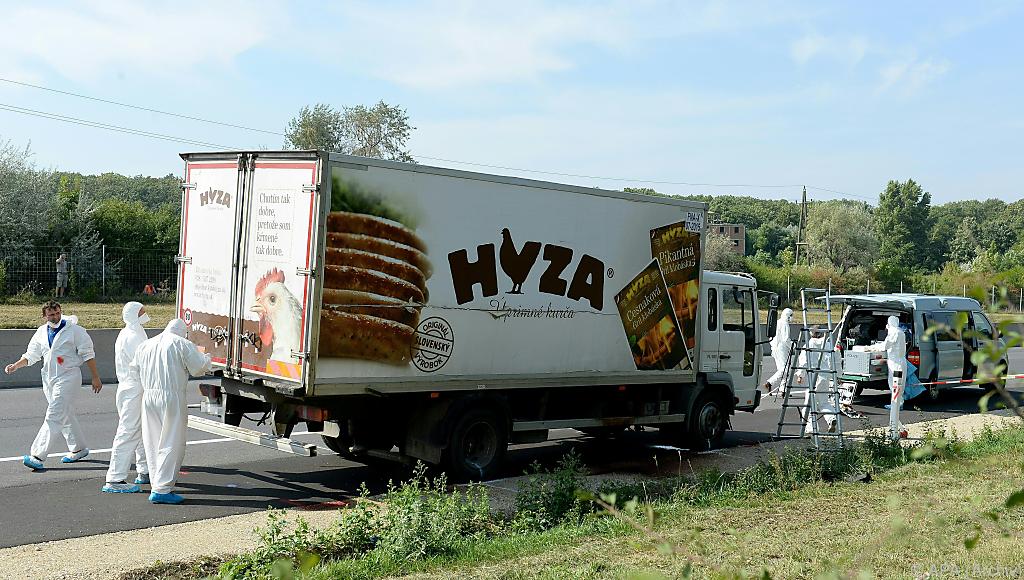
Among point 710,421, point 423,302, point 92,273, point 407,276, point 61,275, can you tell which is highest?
point 92,273

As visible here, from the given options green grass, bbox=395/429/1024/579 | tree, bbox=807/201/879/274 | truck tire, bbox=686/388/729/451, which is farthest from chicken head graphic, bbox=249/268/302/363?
tree, bbox=807/201/879/274

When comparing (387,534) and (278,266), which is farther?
(278,266)

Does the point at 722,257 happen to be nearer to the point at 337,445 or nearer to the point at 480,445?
the point at 480,445

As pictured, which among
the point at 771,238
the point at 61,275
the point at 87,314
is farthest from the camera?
the point at 771,238

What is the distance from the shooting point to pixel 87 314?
25047 millimetres

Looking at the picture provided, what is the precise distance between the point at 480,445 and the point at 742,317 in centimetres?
486

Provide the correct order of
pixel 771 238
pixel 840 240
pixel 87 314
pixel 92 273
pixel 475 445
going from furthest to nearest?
1. pixel 771 238
2. pixel 840 240
3. pixel 92 273
4. pixel 87 314
5. pixel 475 445

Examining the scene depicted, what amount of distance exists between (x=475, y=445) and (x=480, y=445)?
0.21 ft

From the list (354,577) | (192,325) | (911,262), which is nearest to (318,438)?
(192,325)

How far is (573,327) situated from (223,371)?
3884 mm

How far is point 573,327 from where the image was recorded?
10906 mm

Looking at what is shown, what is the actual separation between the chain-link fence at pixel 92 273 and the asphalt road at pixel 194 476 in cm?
1512

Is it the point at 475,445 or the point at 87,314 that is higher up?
the point at 87,314

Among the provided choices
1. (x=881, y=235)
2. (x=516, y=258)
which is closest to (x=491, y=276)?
(x=516, y=258)
